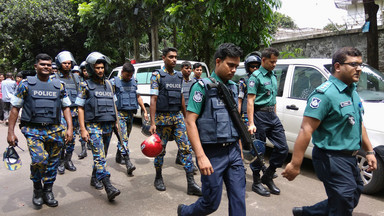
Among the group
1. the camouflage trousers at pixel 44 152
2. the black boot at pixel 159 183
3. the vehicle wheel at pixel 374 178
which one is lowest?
the black boot at pixel 159 183

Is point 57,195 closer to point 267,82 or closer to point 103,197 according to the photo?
point 103,197

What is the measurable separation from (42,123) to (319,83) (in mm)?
3759

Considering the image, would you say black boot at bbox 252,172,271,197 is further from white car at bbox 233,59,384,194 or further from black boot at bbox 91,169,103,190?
black boot at bbox 91,169,103,190

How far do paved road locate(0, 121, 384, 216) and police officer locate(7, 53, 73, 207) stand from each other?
12.1 inches

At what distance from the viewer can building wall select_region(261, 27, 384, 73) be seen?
999 centimetres

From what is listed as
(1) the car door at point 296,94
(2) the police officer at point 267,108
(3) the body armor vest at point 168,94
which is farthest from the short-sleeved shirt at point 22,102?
(1) the car door at point 296,94

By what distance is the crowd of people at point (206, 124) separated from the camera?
7.64 ft

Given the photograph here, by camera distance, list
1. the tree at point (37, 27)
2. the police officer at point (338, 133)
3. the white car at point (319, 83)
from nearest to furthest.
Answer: the police officer at point (338, 133), the white car at point (319, 83), the tree at point (37, 27)

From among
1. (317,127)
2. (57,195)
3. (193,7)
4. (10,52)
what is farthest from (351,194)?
(10,52)

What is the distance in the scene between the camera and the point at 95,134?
380 cm

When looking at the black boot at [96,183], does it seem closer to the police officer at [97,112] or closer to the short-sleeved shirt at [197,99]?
the police officer at [97,112]

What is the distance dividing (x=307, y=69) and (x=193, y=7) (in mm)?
5700

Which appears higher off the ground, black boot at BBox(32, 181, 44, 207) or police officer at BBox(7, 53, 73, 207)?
police officer at BBox(7, 53, 73, 207)

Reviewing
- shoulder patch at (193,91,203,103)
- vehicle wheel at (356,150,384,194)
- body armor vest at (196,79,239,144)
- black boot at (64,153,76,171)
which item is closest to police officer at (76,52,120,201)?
black boot at (64,153,76,171)
